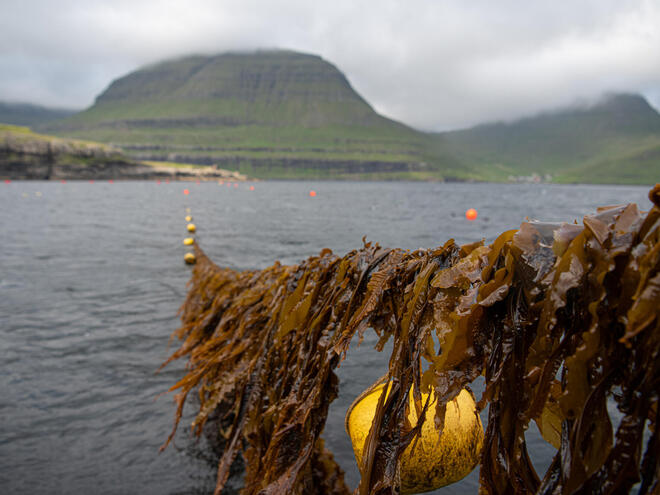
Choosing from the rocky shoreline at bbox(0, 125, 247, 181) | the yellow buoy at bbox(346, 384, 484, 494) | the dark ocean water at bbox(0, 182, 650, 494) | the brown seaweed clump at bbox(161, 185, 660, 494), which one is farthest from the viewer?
the rocky shoreline at bbox(0, 125, 247, 181)

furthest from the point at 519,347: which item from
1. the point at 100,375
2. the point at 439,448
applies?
the point at 100,375

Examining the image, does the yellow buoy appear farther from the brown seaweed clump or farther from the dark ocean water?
the dark ocean water

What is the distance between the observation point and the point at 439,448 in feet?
8.12

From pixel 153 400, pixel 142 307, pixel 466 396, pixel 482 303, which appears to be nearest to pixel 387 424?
pixel 466 396

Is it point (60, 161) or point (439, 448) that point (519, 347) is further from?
point (60, 161)

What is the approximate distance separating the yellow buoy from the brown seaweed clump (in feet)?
0.88

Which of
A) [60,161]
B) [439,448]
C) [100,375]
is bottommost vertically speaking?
[100,375]

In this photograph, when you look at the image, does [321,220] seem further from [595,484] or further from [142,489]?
[595,484]

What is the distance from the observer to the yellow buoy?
245cm

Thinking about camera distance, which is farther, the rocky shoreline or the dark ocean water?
the rocky shoreline

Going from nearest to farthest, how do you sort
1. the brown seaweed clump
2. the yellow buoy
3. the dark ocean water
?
the brown seaweed clump
the yellow buoy
the dark ocean water

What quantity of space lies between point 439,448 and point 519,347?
1.05m

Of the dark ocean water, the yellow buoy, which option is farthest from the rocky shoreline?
the yellow buoy

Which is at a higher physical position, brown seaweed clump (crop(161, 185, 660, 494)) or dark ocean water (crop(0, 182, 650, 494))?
brown seaweed clump (crop(161, 185, 660, 494))
